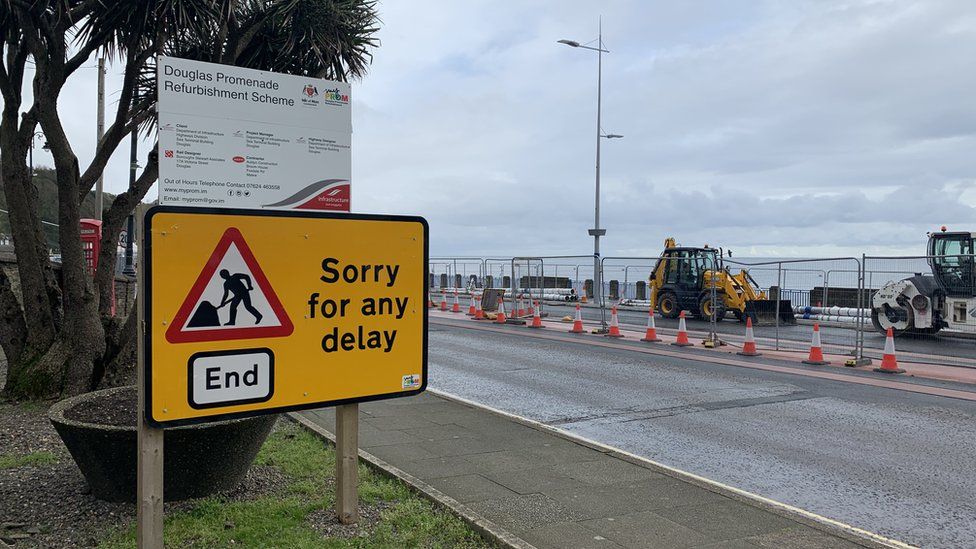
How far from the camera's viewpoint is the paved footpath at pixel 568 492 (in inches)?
174

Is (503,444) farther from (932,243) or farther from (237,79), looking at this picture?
(932,243)

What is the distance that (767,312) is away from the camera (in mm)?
21953

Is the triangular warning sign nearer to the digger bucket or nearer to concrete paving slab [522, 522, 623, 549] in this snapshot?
concrete paving slab [522, 522, 623, 549]

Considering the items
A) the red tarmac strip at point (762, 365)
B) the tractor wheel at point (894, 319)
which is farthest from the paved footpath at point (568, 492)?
the tractor wheel at point (894, 319)

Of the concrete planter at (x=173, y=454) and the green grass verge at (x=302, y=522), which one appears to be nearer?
the green grass verge at (x=302, y=522)

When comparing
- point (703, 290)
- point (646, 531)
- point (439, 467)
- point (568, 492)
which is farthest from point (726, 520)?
point (703, 290)

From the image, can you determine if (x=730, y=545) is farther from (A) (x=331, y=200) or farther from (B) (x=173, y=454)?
(A) (x=331, y=200)

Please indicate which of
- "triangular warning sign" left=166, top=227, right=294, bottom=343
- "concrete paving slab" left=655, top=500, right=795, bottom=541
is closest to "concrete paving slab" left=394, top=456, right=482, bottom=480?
"concrete paving slab" left=655, top=500, right=795, bottom=541

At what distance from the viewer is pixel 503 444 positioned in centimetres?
662

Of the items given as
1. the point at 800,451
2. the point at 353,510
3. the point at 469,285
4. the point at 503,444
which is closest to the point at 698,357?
the point at 800,451

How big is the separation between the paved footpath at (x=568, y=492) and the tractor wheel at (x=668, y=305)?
1775cm

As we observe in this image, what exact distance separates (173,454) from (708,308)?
66.4 ft

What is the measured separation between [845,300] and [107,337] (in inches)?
778

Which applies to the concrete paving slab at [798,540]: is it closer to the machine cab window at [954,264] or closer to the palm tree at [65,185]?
the palm tree at [65,185]
